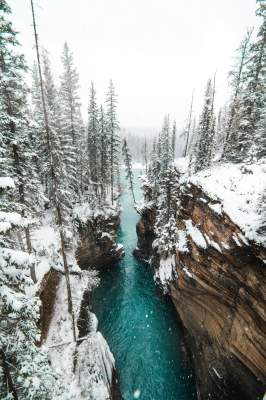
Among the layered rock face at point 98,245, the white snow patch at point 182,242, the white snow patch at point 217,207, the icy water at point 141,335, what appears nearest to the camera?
the white snow patch at point 217,207

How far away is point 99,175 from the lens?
110ft

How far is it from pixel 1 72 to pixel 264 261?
1642 centimetres

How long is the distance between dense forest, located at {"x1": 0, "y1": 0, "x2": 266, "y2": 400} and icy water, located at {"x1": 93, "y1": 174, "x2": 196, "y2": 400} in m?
3.61

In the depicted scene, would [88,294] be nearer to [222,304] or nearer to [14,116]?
[222,304]

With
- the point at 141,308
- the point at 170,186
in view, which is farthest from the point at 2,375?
the point at 170,186

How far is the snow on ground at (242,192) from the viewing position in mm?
10883

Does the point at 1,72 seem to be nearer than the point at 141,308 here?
Yes

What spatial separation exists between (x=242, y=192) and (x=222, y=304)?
22.9 feet

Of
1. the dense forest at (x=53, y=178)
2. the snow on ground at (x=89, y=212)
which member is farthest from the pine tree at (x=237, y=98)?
the snow on ground at (x=89, y=212)

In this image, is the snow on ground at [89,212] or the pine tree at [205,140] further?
the pine tree at [205,140]

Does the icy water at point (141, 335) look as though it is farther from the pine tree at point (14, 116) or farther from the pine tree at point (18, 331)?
the pine tree at point (14, 116)

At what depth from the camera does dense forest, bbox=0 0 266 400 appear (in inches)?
256

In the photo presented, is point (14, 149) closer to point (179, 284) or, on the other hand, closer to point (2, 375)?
point (2, 375)

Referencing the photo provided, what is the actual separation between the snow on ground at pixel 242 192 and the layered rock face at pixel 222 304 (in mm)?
455
